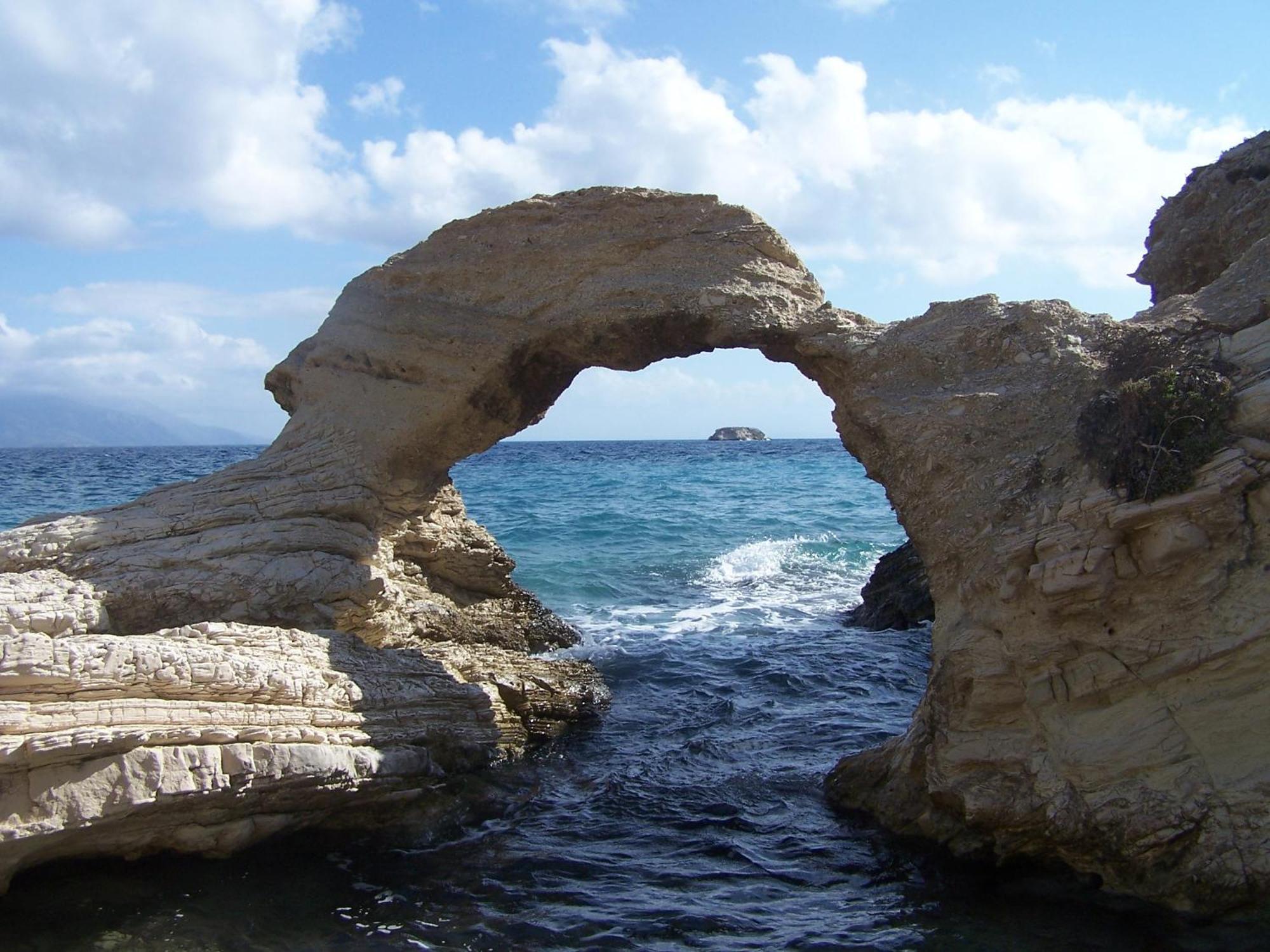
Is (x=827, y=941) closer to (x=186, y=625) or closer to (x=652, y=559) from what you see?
(x=186, y=625)

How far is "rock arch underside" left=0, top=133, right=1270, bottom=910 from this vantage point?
7.08 m

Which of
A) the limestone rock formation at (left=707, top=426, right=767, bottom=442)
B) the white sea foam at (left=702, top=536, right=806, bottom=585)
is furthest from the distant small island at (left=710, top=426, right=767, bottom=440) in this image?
the white sea foam at (left=702, top=536, right=806, bottom=585)

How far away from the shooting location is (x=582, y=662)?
1345cm

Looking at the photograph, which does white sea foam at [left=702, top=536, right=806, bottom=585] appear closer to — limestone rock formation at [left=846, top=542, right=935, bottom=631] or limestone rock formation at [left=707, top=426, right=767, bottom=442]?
limestone rock formation at [left=846, top=542, right=935, bottom=631]

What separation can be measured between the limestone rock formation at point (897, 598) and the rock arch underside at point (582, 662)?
→ 6.88 meters

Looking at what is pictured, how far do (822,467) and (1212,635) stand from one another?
2085 inches

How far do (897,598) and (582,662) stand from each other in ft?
22.6

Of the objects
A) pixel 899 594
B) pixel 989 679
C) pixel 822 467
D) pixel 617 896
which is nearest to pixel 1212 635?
pixel 989 679

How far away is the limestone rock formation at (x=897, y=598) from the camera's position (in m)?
17.3

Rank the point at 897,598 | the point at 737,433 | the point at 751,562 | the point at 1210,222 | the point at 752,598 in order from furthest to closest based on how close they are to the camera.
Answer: the point at 737,433, the point at 751,562, the point at 752,598, the point at 897,598, the point at 1210,222

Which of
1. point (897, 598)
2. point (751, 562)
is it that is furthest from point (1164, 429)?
point (751, 562)

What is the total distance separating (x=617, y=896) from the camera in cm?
781

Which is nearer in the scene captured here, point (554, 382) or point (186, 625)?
point (186, 625)

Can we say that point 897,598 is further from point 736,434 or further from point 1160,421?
point 736,434
